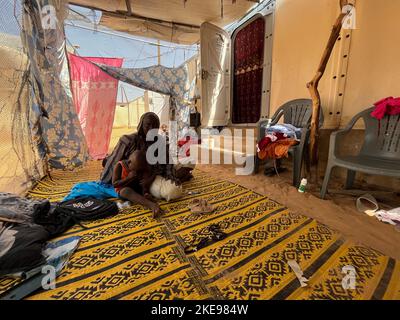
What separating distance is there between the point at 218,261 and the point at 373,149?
2.13 metres

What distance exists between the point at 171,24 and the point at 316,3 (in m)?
2.74

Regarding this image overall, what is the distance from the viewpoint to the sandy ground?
1.34 meters

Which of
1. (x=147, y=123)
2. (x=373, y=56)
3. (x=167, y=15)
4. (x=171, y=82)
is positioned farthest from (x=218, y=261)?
(x=171, y=82)

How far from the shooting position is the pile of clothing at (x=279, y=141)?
2.37m

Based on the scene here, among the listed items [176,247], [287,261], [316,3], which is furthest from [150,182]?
[316,3]

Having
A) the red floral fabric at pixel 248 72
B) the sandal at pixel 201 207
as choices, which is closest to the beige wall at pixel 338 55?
the red floral fabric at pixel 248 72

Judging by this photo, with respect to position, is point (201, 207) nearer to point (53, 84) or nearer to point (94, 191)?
point (94, 191)

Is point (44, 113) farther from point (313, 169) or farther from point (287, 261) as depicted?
point (313, 169)

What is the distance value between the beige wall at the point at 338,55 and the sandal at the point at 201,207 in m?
2.22

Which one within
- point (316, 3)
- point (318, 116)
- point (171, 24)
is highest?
point (171, 24)

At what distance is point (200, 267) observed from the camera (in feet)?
3.61

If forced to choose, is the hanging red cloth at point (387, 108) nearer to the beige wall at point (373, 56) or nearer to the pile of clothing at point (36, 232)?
the beige wall at point (373, 56)

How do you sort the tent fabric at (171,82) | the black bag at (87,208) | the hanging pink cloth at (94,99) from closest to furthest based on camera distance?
the black bag at (87,208), the hanging pink cloth at (94,99), the tent fabric at (171,82)

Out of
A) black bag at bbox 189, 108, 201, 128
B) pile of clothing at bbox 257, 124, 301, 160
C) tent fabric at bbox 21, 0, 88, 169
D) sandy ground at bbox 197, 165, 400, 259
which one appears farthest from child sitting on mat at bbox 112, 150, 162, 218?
black bag at bbox 189, 108, 201, 128
